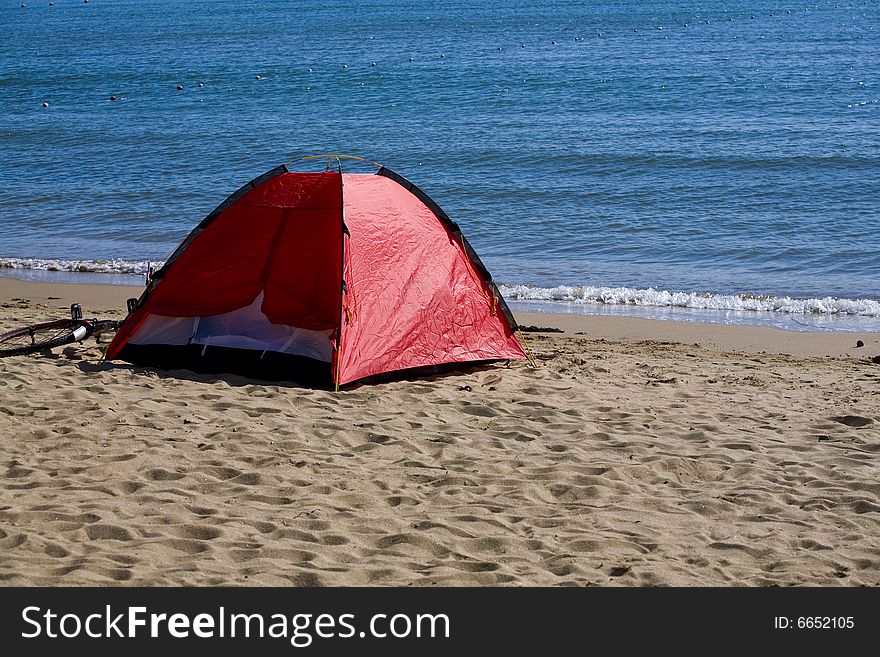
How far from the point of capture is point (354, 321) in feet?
26.2

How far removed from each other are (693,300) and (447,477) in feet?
23.7

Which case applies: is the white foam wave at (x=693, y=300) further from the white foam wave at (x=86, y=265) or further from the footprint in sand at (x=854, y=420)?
the white foam wave at (x=86, y=265)

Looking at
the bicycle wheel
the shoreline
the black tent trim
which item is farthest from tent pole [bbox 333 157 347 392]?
the shoreline

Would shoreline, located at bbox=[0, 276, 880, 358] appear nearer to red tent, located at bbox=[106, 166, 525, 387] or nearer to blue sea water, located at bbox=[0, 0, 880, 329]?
blue sea water, located at bbox=[0, 0, 880, 329]

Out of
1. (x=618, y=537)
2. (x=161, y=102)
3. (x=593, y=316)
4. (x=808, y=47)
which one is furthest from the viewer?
(x=808, y=47)

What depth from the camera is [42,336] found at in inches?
365

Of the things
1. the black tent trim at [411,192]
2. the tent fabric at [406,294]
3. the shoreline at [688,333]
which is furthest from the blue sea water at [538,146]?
the tent fabric at [406,294]

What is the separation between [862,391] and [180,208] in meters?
13.3

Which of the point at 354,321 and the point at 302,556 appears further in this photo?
the point at 354,321

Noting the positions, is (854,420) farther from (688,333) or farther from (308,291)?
(308,291)

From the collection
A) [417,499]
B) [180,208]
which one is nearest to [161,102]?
[180,208]
